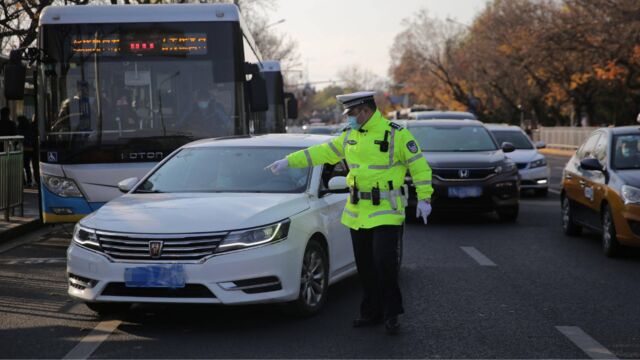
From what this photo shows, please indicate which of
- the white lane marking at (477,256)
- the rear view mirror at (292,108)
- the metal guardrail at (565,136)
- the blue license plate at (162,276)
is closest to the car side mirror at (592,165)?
the white lane marking at (477,256)

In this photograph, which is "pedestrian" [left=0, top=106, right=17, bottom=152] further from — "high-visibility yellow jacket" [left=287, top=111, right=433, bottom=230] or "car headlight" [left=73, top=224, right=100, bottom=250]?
"high-visibility yellow jacket" [left=287, top=111, right=433, bottom=230]

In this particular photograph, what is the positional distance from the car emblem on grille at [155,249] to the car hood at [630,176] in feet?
18.9

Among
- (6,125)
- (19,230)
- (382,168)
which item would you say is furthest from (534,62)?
(382,168)

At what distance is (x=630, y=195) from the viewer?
10414 mm

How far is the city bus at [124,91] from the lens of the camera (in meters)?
11.5

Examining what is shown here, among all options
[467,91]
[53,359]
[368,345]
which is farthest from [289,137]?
[467,91]

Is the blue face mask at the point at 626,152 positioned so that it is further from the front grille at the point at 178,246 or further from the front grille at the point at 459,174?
the front grille at the point at 178,246

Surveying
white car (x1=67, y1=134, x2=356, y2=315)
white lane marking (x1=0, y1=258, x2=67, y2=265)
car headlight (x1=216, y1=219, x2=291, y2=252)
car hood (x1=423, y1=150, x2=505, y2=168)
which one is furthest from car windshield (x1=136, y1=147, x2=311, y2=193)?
car hood (x1=423, y1=150, x2=505, y2=168)

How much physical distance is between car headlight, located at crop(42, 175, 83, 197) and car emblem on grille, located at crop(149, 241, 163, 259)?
4964 millimetres

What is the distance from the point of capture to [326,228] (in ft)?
25.9

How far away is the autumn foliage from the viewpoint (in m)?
42.7

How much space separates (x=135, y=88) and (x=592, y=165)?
17.7ft

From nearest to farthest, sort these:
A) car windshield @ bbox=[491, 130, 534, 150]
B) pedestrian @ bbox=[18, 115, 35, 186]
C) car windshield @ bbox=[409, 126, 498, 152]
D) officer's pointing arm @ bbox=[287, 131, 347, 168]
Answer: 1. officer's pointing arm @ bbox=[287, 131, 347, 168]
2. car windshield @ bbox=[409, 126, 498, 152]
3. car windshield @ bbox=[491, 130, 534, 150]
4. pedestrian @ bbox=[18, 115, 35, 186]

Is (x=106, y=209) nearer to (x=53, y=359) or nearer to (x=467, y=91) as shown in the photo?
(x=53, y=359)
